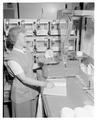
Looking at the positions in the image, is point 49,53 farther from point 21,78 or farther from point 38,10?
point 38,10

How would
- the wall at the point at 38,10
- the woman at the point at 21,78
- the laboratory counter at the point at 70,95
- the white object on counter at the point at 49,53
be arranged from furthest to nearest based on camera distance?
the wall at the point at 38,10 < the white object on counter at the point at 49,53 < the woman at the point at 21,78 < the laboratory counter at the point at 70,95

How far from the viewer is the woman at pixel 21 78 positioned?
5.95 feet

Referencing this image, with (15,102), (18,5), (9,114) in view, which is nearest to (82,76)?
(15,102)

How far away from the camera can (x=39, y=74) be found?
7.68ft

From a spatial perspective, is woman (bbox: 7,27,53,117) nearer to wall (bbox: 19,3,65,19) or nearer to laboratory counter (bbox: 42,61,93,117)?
laboratory counter (bbox: 42,61,93,117)

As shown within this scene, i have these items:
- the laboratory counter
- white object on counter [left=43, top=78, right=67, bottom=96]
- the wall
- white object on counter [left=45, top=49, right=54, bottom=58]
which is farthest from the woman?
the wall

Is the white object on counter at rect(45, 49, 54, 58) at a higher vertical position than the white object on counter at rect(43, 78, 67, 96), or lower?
higher

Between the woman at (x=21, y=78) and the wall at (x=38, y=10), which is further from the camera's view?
the wall at (x=38, y=10)

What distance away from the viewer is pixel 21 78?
181cm

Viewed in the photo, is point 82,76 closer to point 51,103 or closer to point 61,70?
point 61,70

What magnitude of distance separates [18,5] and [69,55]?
7.85 feet

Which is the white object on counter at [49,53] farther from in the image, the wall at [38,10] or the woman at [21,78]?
the wall at [38,10]

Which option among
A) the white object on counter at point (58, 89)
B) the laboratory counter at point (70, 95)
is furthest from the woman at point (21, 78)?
the laboratory counter at point (70, 95)

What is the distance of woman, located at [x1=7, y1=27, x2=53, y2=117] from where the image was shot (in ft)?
5.95
